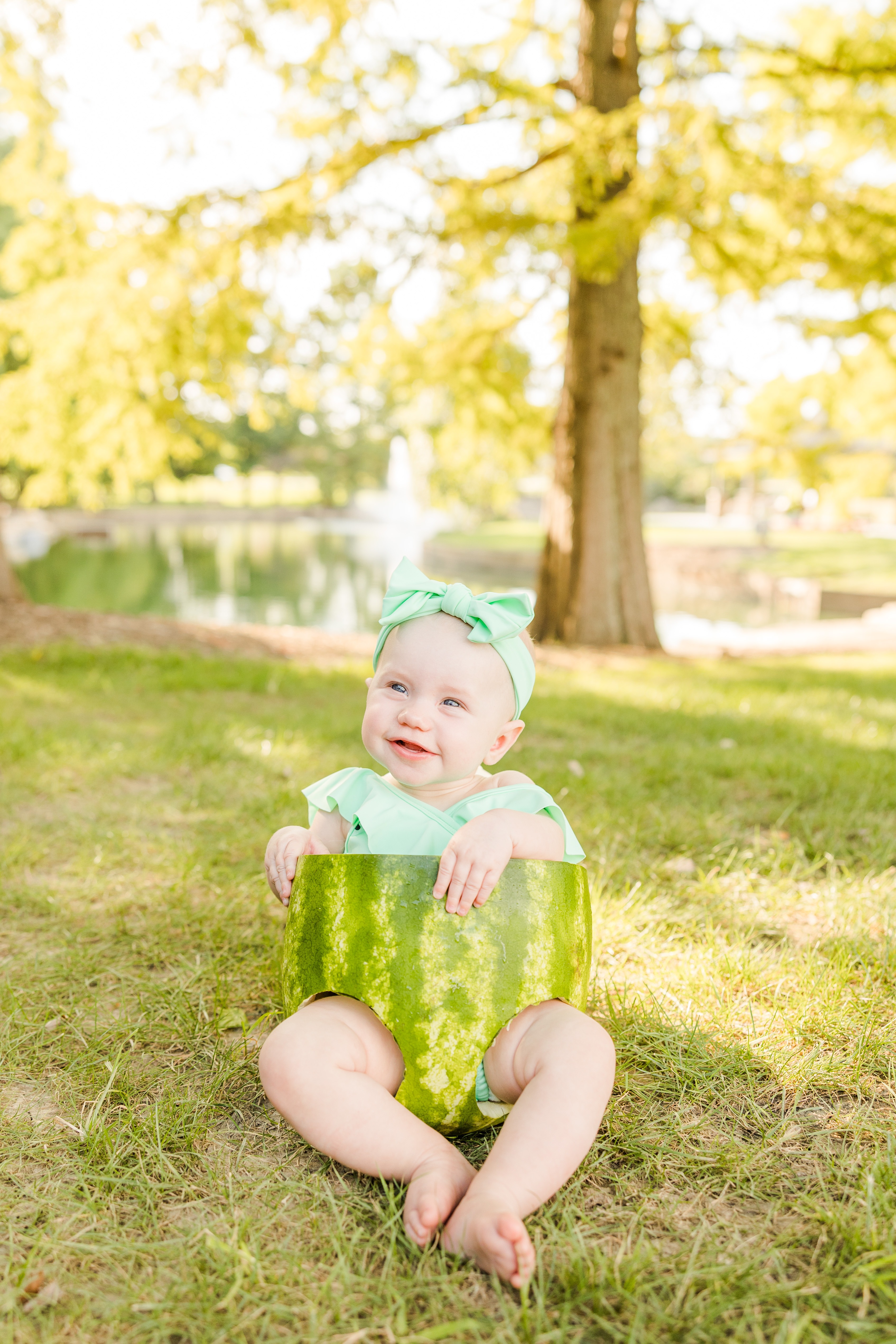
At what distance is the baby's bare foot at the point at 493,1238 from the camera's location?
145cm

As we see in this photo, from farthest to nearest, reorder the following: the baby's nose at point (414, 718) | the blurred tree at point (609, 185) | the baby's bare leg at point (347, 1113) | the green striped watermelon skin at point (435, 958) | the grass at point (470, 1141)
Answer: the blurred tree at point (609, 185), the baby's nose at point (414, 718), the green striped watermelon skin at point (435, 958), the baby's bare leg at point (347, 1113), the grass at point (470, 1141)

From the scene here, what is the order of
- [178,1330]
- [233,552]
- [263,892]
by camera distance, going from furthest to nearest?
1. [233,552]
2. [263,892]
3. [178,1330]

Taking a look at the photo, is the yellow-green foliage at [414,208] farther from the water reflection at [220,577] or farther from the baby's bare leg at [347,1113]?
the baby's bare leg at [347,1113]

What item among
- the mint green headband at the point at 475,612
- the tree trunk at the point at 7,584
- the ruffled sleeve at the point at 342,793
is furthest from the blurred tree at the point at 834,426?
the ruffled sleeve at the point at 342,793

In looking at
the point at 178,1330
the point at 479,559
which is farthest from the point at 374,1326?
the point at 479,559

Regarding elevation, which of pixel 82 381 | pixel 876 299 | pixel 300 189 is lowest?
pixel 82 381

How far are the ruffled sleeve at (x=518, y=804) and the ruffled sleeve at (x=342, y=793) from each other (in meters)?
0.23

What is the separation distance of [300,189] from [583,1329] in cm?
881

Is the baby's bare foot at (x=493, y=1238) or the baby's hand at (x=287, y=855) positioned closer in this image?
the baby's bare foot at (x=493, y=1238)

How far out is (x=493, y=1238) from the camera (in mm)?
1454

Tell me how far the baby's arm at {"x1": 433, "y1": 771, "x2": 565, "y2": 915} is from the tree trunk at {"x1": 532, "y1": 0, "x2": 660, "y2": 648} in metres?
7.92

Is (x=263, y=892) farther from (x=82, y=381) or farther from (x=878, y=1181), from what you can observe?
(x=82, y=381)

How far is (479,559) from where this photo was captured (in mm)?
28906

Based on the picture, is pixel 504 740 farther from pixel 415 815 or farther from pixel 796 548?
pixel 796 548
